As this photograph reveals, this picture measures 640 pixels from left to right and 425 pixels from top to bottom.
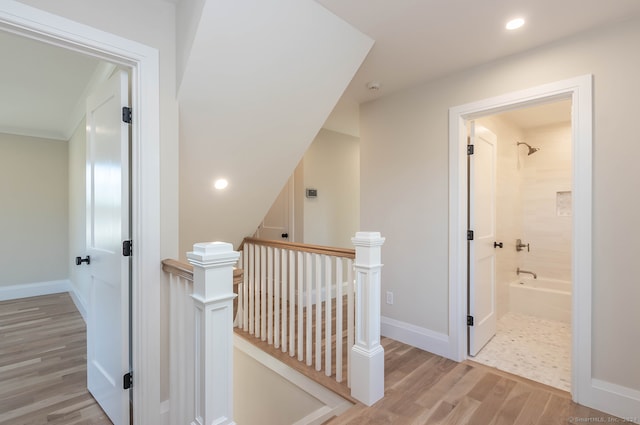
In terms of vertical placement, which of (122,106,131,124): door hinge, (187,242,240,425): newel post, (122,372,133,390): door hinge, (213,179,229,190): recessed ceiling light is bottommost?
(122,372,133,390): door hinge

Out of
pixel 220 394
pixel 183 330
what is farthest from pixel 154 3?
pixel 220 394

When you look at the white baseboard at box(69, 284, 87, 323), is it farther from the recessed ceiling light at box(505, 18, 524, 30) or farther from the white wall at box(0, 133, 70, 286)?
the recessed ceiling light at box(505, 18, 524, 30)

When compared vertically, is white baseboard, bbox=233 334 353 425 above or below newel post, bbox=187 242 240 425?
below

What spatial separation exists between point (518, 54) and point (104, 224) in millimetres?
3144

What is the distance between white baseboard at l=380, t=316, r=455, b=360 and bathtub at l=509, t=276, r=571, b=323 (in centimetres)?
186

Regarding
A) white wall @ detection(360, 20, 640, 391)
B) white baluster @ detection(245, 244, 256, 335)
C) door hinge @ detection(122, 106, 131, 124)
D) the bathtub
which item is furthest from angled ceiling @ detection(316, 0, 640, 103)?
the bathtub

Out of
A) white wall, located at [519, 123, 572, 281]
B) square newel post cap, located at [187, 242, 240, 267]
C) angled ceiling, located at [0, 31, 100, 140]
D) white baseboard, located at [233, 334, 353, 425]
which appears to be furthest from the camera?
white wall, located at [519, 123, 572, 281]

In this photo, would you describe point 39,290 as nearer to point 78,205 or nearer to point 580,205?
point 78,205

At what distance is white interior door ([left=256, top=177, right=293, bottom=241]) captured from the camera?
4.18 meters

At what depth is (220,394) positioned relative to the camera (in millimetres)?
1212

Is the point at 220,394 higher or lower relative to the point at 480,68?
lower

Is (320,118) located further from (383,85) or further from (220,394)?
(220,394)

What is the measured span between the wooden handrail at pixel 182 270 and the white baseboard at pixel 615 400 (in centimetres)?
231

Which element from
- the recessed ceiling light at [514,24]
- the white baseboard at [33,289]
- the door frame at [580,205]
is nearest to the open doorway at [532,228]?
the door frame at [580,205]
